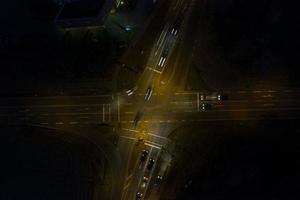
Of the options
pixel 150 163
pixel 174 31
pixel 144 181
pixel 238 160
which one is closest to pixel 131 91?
pixel 174 31

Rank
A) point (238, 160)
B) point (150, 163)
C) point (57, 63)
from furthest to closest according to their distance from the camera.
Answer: point (57, 63)
point (150, 163)
point (238, 160)

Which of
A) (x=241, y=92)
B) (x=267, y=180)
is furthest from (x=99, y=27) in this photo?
(x=267, y=180)

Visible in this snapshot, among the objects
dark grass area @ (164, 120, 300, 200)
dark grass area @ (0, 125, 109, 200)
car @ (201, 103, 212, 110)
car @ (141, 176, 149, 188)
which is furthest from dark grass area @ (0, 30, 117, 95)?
dark grass area @ (164, 120, 300, 200)

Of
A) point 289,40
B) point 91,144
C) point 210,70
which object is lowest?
point 91,144

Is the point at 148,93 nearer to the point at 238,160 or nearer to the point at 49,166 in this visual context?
the point at 238,160

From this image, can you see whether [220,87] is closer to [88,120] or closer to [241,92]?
[241,92]

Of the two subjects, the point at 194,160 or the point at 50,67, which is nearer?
the point at 194,160

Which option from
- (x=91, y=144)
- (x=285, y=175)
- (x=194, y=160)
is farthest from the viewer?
(x=91, y=144)

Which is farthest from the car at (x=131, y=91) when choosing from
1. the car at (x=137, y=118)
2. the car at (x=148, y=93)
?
the car at (x=137, y=118)
